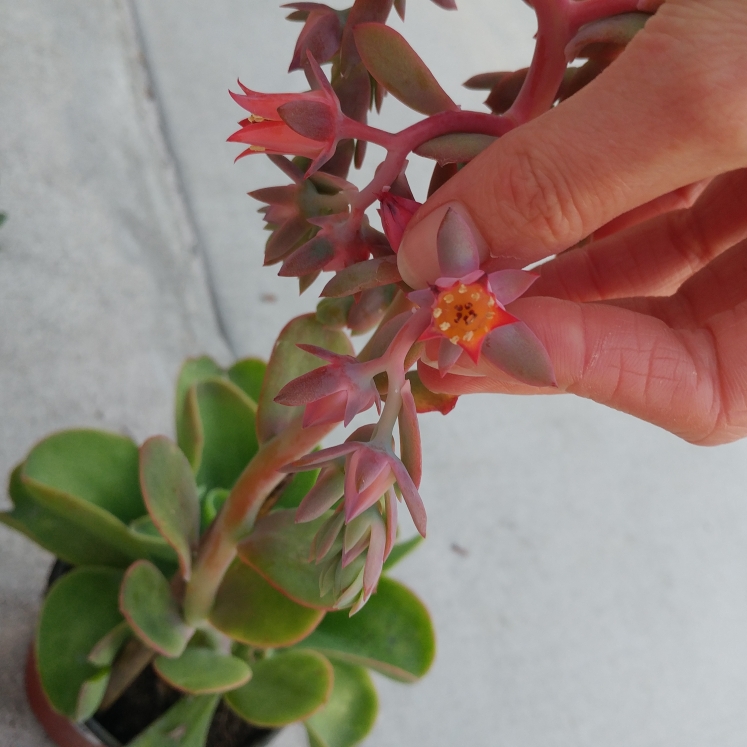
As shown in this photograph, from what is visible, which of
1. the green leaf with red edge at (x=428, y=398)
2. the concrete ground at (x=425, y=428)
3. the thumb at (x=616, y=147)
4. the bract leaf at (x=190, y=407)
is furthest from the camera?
the concrete ground at (x=425, y=428)

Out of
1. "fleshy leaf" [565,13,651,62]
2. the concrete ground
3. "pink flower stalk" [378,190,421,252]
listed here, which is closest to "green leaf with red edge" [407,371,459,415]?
"pink flower stalk" [378,190,421,252]

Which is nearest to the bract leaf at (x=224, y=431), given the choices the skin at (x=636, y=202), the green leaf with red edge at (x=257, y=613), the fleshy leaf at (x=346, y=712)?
the green leaf with red edge at (x=257, y=613)

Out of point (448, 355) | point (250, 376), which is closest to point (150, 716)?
point (250, 376)

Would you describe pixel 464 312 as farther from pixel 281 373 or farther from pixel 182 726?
pixel 182 726

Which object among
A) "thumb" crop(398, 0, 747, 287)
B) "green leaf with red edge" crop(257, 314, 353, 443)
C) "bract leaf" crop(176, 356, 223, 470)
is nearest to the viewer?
"thumb" crop(398, 0, 747, 287)

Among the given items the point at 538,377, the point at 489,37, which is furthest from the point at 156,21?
the point at 538,377

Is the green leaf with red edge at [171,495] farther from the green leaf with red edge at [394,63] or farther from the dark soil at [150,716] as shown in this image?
the green leaf with red edge at [394,63]

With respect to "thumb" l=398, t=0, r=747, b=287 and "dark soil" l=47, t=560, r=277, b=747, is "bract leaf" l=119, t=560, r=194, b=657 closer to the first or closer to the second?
"dark soil" l=47, t=560, r=277, b=747
